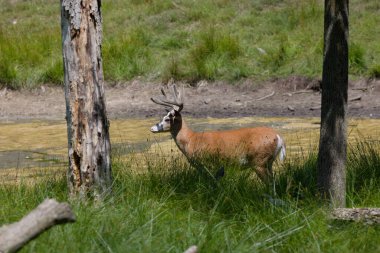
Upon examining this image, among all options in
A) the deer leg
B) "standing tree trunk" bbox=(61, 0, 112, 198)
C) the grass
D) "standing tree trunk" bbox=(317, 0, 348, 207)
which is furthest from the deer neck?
"standing tree trunk" bbox=(317, 0, 348, 207)

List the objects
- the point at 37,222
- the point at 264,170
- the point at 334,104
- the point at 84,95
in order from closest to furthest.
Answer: the point at 37,222
the point at 334,104
the point at 84,95
the point at 264,170

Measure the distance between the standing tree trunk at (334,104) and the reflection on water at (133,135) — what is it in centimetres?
377

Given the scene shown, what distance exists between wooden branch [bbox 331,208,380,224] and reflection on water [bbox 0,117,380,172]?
4576 millimetres

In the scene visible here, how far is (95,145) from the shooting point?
21.0ft

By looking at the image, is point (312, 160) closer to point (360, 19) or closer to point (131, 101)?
point (131, 101)

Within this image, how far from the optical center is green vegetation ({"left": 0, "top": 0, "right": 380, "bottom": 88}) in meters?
15.7

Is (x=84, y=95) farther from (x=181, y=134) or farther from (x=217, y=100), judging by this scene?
(x=217, y=100)

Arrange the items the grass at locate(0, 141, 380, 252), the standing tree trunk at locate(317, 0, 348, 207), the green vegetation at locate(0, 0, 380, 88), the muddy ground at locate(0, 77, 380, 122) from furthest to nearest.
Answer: the green vegetation at locate(0, 0, 380, 88) → the muddy ground at locate(0, 77, 380, 122) → the standing tree trunk at locate(317, 0, 348, 207) → the grass at locate(0, 141, 380, 252)

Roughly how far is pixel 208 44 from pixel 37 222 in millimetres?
12509

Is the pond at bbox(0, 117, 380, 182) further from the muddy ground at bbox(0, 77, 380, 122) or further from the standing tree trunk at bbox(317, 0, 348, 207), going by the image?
the standing tree trunk at bbox(317, 0, 348, 207)

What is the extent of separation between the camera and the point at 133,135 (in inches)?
501

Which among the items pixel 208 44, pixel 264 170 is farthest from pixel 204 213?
pixel 208 44

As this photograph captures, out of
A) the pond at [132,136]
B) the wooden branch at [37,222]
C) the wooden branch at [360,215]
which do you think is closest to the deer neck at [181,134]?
the pond at [132,136]

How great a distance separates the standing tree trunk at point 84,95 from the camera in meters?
6.39
